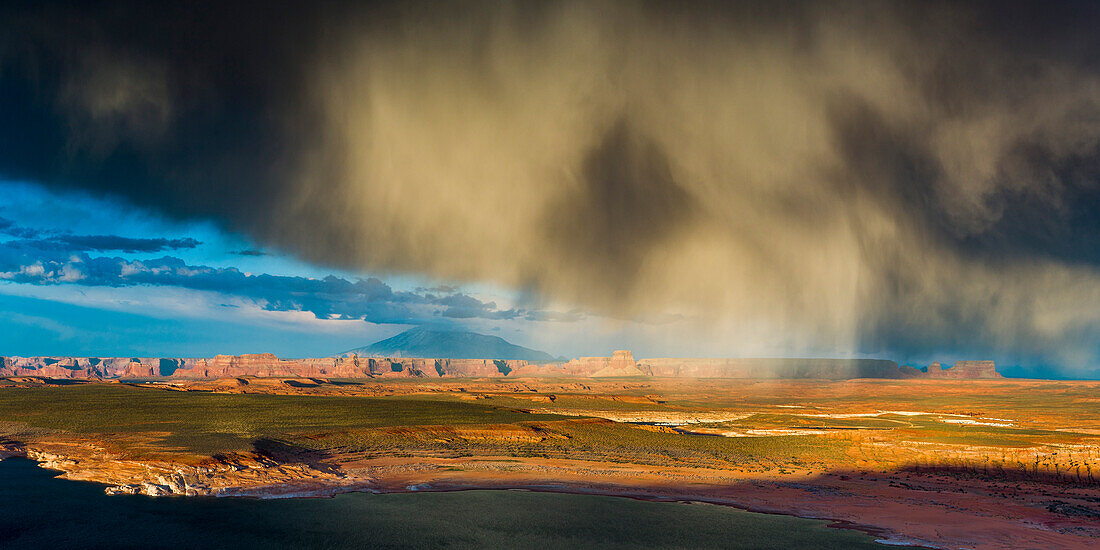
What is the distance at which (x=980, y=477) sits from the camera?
5491cm

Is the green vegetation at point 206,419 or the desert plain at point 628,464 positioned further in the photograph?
the green vegetation at point 206,419

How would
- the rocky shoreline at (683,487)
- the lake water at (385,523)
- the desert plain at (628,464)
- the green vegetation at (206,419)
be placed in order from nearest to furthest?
1. the lake water at (385,523)
2. the rocky shoreline at (683,487)
3. the desert plain at (628,464)
4. the green vegetation at (206,419)

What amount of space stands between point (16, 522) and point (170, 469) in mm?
11965

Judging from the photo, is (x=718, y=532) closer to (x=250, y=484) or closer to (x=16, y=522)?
(x=250, y=484)

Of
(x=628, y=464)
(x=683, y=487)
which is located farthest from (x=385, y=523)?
(x=628, y=464)

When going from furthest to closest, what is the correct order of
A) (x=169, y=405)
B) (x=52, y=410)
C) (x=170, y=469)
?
(x=169, y=405) → (x=52, y=410) → (x=170, y=469)

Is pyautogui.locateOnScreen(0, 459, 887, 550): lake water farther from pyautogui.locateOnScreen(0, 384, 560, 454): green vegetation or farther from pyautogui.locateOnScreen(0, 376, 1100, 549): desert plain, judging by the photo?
pyautogui.locateOnScreen(0, 384, 560, 454): green vegetation

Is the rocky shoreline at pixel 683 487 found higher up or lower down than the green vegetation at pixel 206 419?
higher up

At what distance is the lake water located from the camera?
31.9m

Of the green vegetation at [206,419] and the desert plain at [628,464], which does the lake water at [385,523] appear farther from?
the green vegetation at [206,419]

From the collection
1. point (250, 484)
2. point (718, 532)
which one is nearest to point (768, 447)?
point (718, 532)

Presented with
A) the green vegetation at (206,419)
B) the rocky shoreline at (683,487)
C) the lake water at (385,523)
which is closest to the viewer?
the lake water at (385,523)

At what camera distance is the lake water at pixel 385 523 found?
3194 cm

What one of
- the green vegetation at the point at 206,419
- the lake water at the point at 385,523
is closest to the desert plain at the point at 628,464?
the green vegetation at the point at 206,419
